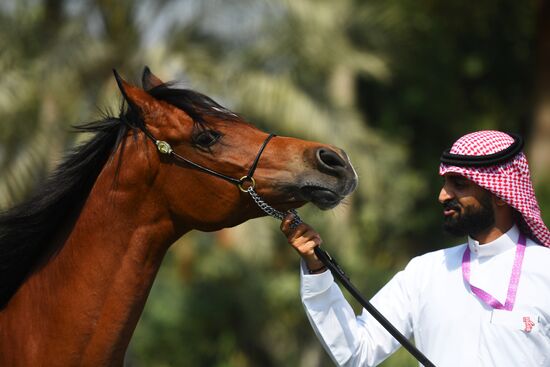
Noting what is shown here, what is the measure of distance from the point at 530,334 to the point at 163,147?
1606 mm

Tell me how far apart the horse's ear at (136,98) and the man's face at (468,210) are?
128 cm

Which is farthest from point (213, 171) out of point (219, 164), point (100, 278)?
point (100, 278)

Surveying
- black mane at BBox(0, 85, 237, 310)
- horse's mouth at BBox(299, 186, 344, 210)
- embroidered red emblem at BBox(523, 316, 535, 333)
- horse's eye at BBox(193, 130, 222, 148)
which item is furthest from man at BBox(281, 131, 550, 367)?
black mane at BBox(0, 85, 237, 310)

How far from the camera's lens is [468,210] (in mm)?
3381

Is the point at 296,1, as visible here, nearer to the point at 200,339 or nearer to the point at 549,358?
the point at 200,339

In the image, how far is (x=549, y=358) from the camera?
125 inches

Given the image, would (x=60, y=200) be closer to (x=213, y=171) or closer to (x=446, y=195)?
(x=213, y=171)

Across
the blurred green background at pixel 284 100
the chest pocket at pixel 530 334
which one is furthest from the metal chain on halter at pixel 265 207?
the blurred green background at pixel 284 100

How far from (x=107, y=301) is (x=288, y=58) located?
28.4ft

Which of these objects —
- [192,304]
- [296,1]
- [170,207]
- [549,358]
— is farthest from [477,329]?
[192,304]

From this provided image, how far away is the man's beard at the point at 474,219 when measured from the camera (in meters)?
3.37

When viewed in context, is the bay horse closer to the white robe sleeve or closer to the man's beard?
the white robe sleeve

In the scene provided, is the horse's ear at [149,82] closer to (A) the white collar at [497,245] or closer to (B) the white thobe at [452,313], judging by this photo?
(B) the white thobe at [452,313]

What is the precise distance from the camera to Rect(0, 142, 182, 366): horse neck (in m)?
3.24
